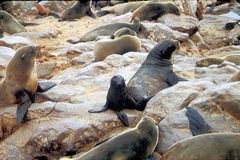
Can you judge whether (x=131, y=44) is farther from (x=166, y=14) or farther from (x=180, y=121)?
(x=180, y=121)

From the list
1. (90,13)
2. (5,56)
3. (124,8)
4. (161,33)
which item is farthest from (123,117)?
(90,13)

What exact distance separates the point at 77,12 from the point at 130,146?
35.2 ft

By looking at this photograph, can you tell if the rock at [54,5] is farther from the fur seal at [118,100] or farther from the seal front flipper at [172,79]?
the fur seal at [118,100]

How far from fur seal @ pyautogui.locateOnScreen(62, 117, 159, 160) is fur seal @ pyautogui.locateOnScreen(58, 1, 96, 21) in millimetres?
10222

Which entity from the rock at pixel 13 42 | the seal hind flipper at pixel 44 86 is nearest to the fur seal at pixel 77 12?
the rock at pixel 13 42

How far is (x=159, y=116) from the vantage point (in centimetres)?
551

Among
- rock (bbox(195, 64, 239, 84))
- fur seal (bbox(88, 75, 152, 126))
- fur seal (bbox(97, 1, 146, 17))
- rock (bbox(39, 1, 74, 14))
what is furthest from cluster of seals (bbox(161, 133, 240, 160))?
rock (bbox(39, 1, 74, 14))

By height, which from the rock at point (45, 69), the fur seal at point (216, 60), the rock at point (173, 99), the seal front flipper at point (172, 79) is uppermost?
the rock at point (173, 99)

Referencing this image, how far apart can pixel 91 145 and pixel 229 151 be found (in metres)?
2.06

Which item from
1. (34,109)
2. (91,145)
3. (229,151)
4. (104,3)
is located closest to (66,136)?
(91,145)

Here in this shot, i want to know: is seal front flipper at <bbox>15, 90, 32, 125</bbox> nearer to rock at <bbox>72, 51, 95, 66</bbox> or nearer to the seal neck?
the seal neck

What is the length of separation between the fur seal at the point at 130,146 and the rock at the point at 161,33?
5606 mm

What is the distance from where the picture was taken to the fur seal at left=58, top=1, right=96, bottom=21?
14.8 m

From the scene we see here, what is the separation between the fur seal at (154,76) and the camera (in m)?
6.37
